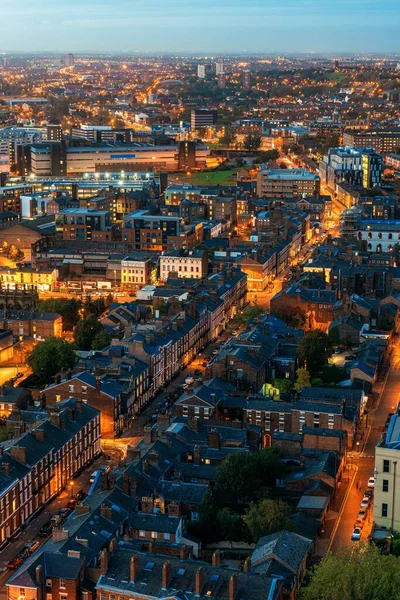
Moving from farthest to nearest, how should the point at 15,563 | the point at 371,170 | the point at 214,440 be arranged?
the point at 371,170 < the point at 214,440 < the point at 15,563

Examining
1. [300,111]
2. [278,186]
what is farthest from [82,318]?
[300,111]

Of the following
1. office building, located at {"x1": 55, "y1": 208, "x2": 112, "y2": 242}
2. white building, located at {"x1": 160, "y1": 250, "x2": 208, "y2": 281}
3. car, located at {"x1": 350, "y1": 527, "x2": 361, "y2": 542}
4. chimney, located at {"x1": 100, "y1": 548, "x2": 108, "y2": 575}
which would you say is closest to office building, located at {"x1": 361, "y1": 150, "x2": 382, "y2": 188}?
office building, located at {"x1": 55, "y1": 208, "x2": 112, "y2": 242}

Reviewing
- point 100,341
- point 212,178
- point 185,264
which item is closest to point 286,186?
point 212,178

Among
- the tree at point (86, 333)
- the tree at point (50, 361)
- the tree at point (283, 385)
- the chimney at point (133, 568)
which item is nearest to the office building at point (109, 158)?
the tree at point (86, 333)

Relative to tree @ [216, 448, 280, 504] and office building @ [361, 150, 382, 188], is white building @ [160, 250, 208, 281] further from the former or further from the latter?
office building @ [361, 150, 382, 188]

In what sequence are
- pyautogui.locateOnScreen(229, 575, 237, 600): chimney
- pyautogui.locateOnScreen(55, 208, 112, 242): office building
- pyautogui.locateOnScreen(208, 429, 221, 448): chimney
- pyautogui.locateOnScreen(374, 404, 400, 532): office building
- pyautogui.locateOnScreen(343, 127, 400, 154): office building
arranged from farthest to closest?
1. pyautogui.locateOnScreen(343, 127, 400, 154): office building
2. pyautogui.locateOnScreen(55, 208, 112, 242): office building
3. pyautogui.locateOnScreen(208, 429, 221, 448): chimney
4. pyautogui.locateOnScreen(374, 404, 400, 532): office building
5. pyautogui.locateOnScreen(229, 575, 237, 600): chimney

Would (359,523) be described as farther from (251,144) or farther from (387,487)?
(251,144)
